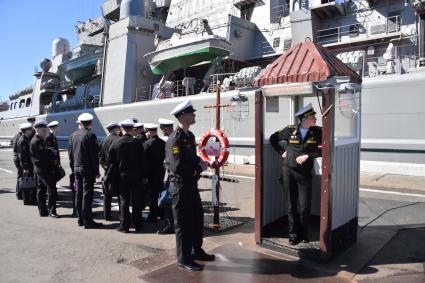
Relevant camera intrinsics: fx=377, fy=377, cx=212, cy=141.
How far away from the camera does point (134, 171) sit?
5422 millimetres

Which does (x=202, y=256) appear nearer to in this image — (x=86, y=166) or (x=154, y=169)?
(x=154, y=169)

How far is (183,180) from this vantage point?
3.95 metres

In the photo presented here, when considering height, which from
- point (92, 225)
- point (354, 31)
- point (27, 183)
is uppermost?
point (354, 31)

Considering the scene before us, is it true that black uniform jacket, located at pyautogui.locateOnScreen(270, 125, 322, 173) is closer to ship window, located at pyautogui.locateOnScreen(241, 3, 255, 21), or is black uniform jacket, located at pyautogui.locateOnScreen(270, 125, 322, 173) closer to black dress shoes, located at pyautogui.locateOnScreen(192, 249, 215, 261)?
black dress shoes, located at pyautogui.locateOnScreen(192, 249, 215, 261)

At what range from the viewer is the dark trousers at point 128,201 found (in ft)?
17.8

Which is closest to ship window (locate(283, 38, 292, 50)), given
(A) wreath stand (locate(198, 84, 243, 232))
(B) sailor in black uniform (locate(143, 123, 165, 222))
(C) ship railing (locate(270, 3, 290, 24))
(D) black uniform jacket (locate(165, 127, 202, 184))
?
(C) ship railing (locate(270, 3, 290, 24))

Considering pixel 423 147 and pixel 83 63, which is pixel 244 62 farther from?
pixel 83 63

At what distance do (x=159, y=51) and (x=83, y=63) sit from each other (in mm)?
9166

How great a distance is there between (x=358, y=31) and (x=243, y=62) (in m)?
5.05

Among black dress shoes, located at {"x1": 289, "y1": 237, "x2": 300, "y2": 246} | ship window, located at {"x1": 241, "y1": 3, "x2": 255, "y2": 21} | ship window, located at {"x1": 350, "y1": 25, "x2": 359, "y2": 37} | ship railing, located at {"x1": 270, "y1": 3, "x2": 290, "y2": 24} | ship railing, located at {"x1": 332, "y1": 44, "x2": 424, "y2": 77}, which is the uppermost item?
ship window, located at {"x1": 241, "y1": 3, "x2": 255, "y2": 21}

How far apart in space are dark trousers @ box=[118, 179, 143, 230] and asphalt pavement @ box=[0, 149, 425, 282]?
201 mm

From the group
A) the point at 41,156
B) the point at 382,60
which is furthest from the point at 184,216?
the point at 382,60

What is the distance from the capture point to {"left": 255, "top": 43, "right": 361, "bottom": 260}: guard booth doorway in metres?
3.95

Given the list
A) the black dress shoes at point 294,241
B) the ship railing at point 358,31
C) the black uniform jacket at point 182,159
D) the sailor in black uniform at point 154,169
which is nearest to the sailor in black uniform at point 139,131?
the sailor in black uniform at point 154,169
